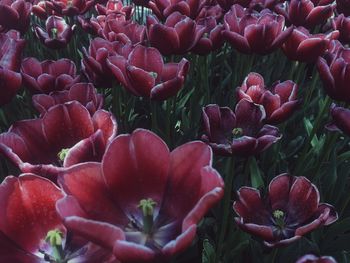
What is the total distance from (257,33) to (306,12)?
1.25 feet

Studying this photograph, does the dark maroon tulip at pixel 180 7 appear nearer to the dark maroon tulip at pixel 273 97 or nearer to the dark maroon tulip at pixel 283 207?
the dark maroon tulip at pixel 273 97

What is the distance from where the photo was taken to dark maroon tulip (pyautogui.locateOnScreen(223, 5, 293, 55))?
1442 millimetres

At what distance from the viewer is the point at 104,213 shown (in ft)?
2.54

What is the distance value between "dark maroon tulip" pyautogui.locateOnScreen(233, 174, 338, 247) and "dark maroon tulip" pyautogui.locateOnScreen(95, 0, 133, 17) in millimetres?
1065

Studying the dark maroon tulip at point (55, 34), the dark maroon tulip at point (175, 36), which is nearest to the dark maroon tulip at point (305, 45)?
the dark maroon tulip at point (175, 36)

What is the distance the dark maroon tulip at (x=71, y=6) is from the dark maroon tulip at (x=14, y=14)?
179 mm

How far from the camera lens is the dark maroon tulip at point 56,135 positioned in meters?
0.84

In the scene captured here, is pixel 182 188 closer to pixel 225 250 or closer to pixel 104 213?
pixel 104 213

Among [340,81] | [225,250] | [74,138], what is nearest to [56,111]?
[74,138]

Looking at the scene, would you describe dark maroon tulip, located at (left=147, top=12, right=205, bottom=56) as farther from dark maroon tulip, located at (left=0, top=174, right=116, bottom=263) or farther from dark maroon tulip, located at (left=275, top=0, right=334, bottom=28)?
dark maroon tulip, located at (left=0, top=174, right=116, bottom=263)

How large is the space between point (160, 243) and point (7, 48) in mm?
709

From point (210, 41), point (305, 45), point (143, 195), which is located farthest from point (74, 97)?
point (305, 45)

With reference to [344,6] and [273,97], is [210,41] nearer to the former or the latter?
[273,97]

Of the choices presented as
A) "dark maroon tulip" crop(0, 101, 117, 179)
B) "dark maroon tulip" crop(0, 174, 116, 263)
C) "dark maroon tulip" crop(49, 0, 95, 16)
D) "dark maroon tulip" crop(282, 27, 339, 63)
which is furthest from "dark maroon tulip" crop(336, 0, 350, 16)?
"dark maroon tulip" crop(0, 174, 116, 263)
